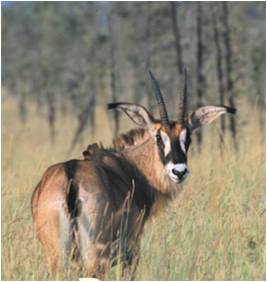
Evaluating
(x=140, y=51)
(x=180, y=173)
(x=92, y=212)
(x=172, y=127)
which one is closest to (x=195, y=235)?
(x=180, y=173)

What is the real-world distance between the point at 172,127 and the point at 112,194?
2.92 feet

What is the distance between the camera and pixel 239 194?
763 cm

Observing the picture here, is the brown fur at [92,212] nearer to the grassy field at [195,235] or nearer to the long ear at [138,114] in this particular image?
the grassy field at [195,235]

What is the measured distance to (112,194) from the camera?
5371mm

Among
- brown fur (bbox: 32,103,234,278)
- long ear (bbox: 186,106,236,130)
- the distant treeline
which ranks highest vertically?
the distant treeline

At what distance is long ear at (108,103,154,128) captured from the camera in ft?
20.6

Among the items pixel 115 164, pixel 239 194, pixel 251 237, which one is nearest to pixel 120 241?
pixel 115 164

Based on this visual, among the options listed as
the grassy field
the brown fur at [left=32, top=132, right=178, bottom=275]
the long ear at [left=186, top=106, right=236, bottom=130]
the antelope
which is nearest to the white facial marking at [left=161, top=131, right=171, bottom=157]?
the antelope

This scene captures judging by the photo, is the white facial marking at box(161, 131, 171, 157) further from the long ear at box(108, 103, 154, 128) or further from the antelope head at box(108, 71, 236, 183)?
the long ear at box(108, 103, 154, 128)

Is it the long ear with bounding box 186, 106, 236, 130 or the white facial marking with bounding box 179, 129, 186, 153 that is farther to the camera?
the long ear with bounding box 186, 106, 236, 130

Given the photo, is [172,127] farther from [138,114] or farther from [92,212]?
[92,212]

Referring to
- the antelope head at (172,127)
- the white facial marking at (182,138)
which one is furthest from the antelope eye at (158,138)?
the white facial marking at (182,138)

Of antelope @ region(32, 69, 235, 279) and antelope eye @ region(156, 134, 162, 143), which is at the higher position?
antelope eye @ region(156, 134, 162, 143)

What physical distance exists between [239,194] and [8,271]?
2.91m
